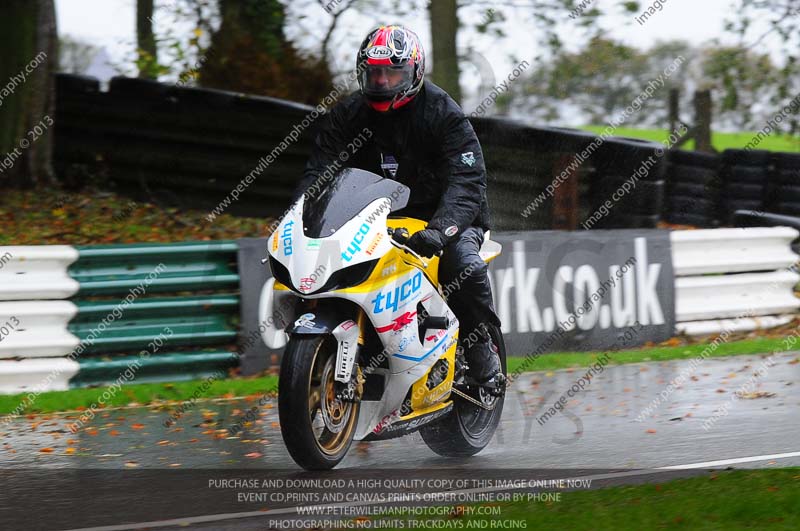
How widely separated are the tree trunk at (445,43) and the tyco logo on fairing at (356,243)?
7807 mm

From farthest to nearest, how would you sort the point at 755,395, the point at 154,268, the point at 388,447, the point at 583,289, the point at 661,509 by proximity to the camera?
the point at 583,289, the point at 154,268, the point at 755,395, the point at 388,447, the point at 661,509

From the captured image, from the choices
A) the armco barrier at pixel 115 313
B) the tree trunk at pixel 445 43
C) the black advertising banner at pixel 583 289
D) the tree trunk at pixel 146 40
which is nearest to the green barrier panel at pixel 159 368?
the armco barrier at pixel 115 313

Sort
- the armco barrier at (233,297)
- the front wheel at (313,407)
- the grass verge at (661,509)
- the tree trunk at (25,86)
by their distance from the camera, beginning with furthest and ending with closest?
the tree trunk at (25,86)
the armco barrier at (233,297)
the front wheel at (313,407)
the grass verge at (661,509)

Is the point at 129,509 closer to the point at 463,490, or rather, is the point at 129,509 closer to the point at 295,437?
the point at 295,437

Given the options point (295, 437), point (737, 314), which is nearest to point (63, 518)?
point (295, 437)

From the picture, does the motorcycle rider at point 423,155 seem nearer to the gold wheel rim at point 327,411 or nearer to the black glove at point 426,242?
the black glove at point 426,242

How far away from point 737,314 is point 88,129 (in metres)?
8.07

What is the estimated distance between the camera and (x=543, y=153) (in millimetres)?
12836

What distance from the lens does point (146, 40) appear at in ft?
50.0

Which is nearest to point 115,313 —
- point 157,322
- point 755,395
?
point 157,322

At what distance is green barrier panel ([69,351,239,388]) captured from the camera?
340 inches

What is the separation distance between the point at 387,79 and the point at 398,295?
1.12 m

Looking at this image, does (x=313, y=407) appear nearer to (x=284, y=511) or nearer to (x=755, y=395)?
(x=284, y=511)

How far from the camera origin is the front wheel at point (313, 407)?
17.3ft
